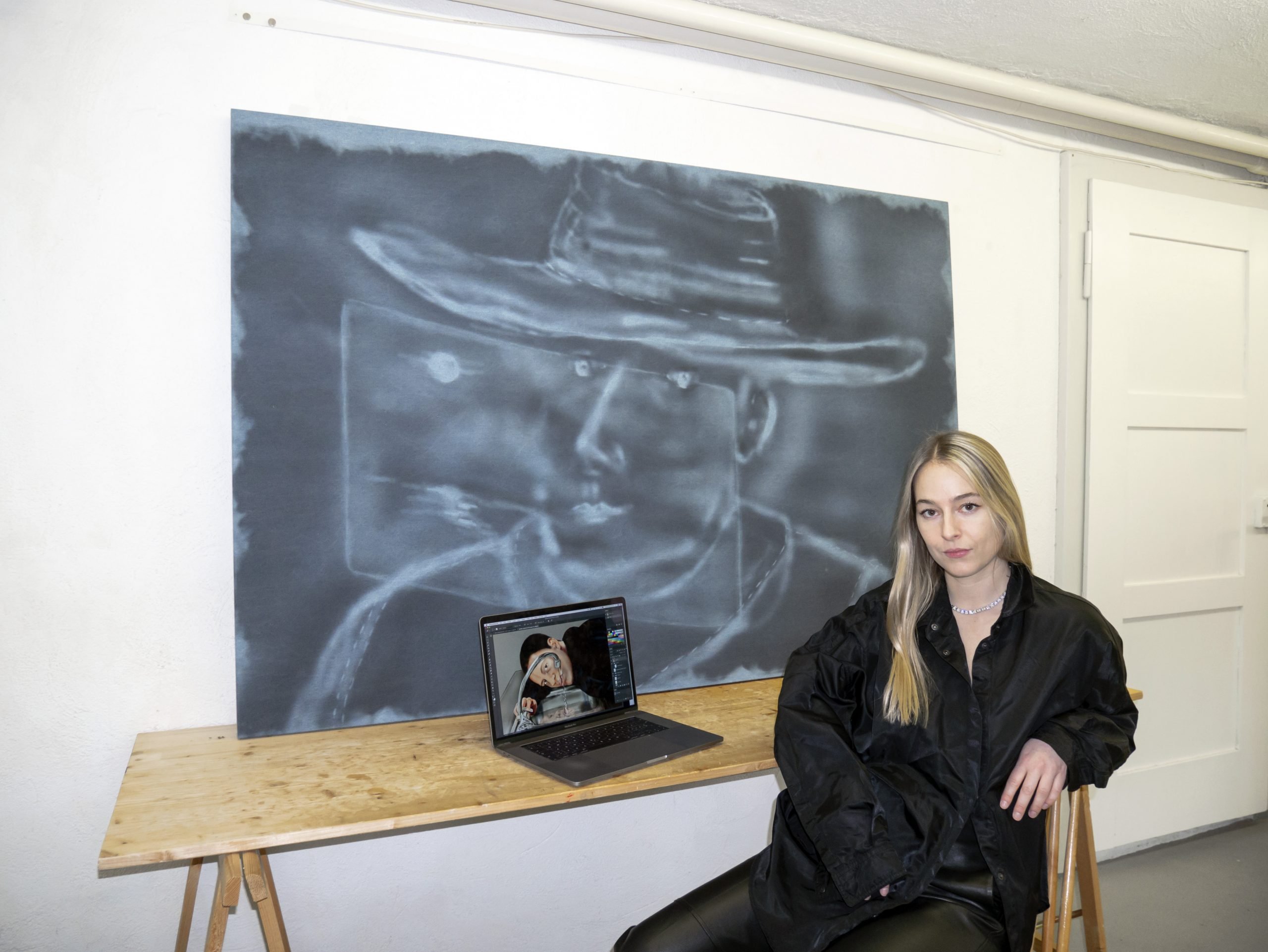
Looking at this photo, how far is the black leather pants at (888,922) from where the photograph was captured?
1.41 m

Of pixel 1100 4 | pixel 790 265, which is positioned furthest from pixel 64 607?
pixel 1100 4

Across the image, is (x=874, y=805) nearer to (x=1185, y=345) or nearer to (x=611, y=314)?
(x=611, y=314)

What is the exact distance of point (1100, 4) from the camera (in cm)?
216

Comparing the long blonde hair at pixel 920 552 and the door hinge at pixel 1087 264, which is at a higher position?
the door hinge at pixel 1087 264

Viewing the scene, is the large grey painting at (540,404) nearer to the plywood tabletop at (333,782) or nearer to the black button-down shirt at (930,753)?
the plywood tabletop at (333,782)

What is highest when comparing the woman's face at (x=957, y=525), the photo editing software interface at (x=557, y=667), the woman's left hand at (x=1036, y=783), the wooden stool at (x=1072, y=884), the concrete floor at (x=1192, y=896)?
the woman's face at (x=957, y=525)

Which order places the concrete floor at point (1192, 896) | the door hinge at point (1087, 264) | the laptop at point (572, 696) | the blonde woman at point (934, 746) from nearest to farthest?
1. the blonde woman at point (934, 746)
2. the laptop at point (572, 696)
3. the concrete floor at point (1192, 896)
4. the door hinge at point (1087, 264)

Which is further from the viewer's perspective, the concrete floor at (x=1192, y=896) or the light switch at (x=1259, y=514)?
the light switch at (x=1259, y=514)

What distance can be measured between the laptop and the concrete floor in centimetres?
158

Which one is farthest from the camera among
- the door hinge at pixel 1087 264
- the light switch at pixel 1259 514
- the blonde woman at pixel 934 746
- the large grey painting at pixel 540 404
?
the light switch at pixel 1259 514

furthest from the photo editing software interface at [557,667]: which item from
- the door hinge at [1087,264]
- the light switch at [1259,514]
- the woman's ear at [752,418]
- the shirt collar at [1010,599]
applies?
the light switch at [1259,514]

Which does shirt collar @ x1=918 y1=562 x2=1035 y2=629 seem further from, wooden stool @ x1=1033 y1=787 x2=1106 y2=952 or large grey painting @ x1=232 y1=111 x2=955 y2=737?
large grey painting @ x1=232 y1=111 x2=955 y2=737

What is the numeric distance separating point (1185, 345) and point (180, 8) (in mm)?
3078

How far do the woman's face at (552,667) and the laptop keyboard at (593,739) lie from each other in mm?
114
